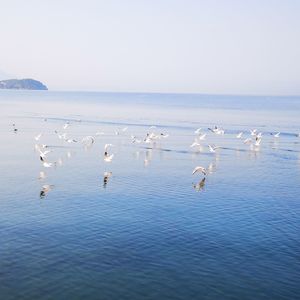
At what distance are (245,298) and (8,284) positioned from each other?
14.5 m

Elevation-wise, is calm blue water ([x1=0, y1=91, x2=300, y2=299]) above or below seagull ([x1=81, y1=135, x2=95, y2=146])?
below

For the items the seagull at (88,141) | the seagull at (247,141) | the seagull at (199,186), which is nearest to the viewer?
the seagull at (199,186)

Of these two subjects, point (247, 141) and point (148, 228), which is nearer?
point (148, 228)

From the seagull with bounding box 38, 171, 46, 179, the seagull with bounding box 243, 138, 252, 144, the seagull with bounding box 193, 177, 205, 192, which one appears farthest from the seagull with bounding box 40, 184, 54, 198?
the seagull with bounding box 243, 138, 252, 144

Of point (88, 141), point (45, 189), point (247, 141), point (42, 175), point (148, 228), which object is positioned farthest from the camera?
point (247, 141)

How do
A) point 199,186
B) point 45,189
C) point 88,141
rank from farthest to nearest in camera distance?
point 88,141, point 199,186, point 45,189

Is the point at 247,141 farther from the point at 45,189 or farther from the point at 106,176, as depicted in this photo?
the point at 45,189

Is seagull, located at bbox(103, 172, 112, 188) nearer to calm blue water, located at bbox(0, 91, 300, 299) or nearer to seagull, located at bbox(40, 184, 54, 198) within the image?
calm blue water, located at bbox(0, 91, 300, 299)

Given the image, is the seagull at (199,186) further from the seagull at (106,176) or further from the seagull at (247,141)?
the seagull at (247,141)

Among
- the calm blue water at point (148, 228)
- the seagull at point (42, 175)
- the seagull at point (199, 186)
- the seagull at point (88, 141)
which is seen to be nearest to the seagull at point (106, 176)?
the calm blue water at point (148, 228)

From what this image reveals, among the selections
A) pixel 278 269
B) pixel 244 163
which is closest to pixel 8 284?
pixel 278 269

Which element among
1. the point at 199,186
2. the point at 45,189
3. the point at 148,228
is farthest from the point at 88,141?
the point at 148,228

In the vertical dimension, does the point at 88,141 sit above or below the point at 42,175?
above

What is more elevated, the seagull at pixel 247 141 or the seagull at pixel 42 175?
the seagull at pixel 247 141
